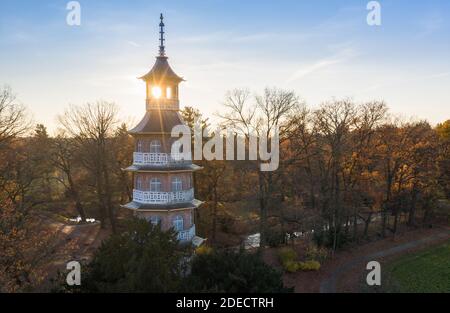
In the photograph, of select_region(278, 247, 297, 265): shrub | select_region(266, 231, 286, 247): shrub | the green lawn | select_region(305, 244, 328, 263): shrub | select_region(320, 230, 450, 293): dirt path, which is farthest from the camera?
select_region(266, 231, 286, 247): shrub

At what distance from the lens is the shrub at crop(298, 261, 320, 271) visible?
26438mm

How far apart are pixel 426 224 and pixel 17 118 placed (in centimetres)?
4108

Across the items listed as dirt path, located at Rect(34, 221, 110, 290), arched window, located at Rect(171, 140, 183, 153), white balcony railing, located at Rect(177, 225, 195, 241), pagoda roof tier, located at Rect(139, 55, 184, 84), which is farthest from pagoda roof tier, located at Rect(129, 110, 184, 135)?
dirt path, located at Rect(34, 221, 110, 290)

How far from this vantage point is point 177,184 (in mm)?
24453

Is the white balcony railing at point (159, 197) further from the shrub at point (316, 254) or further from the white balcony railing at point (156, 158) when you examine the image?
the shrub at point (316, 254)

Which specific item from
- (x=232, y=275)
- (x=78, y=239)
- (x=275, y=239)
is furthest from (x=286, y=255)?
(x=78, y=239)

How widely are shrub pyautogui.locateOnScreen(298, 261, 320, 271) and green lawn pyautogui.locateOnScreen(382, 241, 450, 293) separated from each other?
183 inches

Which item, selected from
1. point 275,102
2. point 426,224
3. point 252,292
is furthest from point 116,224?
point 426,224

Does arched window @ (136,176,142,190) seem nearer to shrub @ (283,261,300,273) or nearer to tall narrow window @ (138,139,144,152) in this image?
tall narrow window @ (138,139,144,152)

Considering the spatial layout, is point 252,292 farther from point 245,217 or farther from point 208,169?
point 245,217

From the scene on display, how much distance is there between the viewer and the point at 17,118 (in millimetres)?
29938

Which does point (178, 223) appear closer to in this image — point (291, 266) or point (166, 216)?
point (166, 216)

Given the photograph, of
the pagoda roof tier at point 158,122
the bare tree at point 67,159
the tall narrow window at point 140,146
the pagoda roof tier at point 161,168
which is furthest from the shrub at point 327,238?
the bare tree at point 67,159

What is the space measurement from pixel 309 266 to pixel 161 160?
13.0 meters
